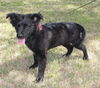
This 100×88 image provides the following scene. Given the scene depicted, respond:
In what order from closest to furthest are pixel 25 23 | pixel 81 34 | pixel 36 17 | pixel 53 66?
pixel 25 23 → pixel 36 17 → pixel 53 66 → pixel 81 34

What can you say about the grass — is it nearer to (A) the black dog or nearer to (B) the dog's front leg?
(B) the dog's front leg

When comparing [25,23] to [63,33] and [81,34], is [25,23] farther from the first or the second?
[81,34]

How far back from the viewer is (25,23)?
6.81 meters

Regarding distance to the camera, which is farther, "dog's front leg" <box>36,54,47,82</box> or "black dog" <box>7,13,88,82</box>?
"dog's front leg" <box>36,54,47,82</box>

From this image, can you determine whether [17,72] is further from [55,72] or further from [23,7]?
[23,7]

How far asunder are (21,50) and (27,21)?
9.95 ft

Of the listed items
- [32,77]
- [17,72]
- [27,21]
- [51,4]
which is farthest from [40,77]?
[51,4]

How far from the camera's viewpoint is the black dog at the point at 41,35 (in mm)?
6871

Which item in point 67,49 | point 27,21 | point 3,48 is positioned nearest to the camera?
point 27,21

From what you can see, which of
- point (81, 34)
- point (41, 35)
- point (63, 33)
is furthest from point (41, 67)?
point (81, 34)

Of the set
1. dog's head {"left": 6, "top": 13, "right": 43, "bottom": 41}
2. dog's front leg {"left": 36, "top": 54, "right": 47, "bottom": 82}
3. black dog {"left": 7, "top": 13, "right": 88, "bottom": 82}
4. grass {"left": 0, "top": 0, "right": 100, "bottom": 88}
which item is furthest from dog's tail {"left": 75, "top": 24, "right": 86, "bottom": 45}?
dog's head {"left": 6, "top": 13, "right": 43, "bottom": 41}

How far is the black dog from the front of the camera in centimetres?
687

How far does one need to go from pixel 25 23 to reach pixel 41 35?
0.72 metres

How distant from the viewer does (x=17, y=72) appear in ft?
26.1
